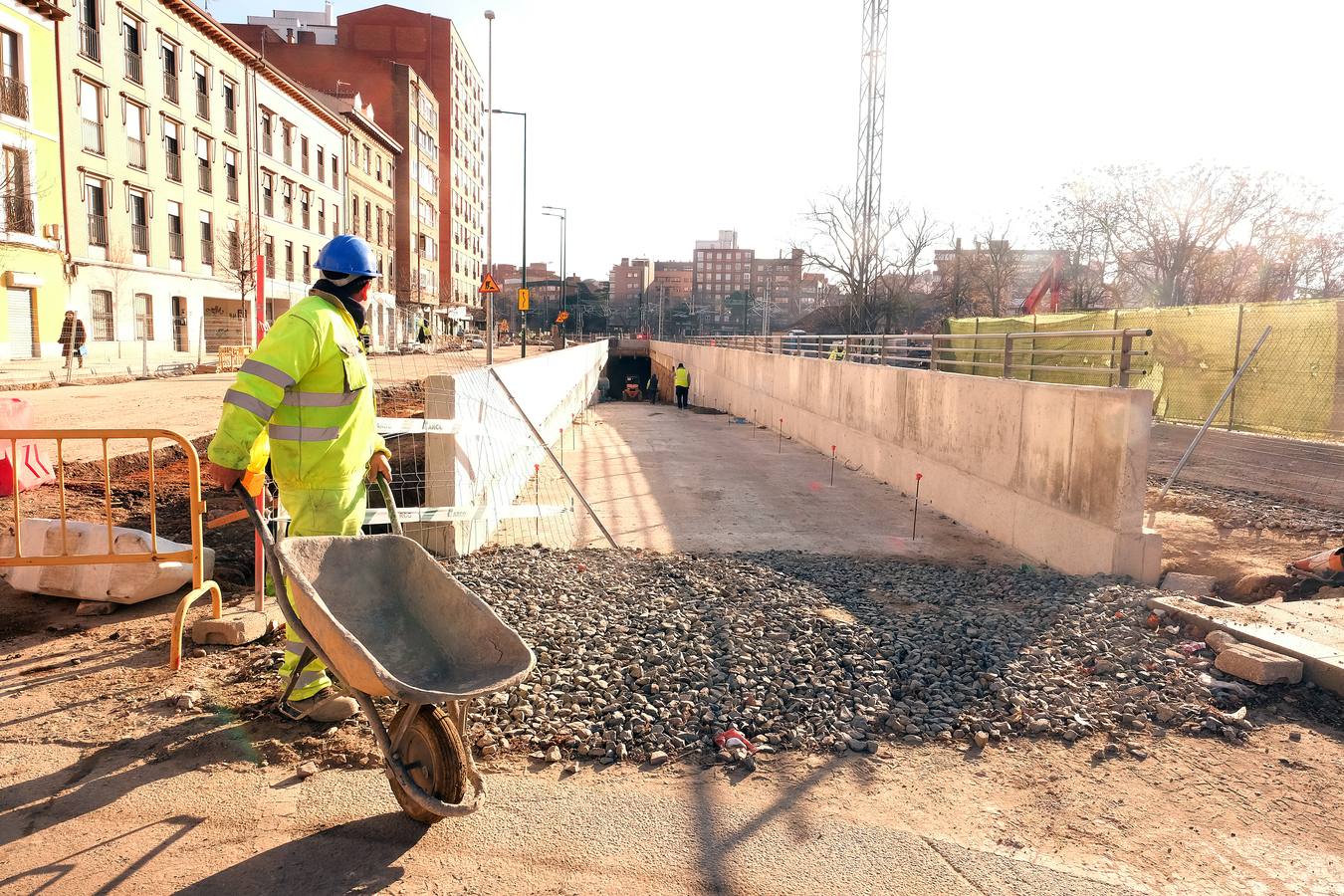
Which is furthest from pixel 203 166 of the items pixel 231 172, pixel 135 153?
pixel 135 153

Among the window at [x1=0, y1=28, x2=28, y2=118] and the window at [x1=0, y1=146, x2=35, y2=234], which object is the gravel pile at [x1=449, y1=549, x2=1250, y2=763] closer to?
the window at [x1=0, y1=146, x2=35, y2=234]

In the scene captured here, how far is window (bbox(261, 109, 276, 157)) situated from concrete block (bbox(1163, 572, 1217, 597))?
145ft

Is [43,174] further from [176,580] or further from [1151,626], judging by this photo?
[1151,626]

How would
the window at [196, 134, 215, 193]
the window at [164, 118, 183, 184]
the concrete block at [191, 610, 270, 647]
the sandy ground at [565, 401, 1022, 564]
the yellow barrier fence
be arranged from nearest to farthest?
the concrete block at [191, 610, 270, 647]
the sandy ground at [565, 401, 1022, 564]
the yellow barrier fence
the window at [164, 118, 183, 184]
the window at [196, 134, 215, 193]

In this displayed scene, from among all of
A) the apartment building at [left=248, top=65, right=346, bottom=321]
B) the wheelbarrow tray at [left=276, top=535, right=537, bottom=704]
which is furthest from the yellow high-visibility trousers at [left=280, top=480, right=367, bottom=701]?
the apartment building at [left=248, top=65, right=346, bottom=321]

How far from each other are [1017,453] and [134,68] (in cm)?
3521

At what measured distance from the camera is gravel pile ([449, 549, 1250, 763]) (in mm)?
4484

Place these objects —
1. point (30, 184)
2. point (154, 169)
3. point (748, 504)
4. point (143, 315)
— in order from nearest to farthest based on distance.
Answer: point (748, 504)
point (30, 184)
point (143, 315)
point (154, 169)

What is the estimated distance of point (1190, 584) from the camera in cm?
726

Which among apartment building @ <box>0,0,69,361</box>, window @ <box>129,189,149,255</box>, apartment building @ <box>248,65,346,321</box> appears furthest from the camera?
apartment building @ <box>248,65,346,321</box>

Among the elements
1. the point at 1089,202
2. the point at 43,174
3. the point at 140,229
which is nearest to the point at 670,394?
the point at 1089,202

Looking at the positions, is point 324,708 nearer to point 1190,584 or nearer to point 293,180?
point 1190,584

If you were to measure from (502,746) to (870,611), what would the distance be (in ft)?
10.4

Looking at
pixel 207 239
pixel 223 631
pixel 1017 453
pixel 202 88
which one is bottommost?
pixel 223 631
